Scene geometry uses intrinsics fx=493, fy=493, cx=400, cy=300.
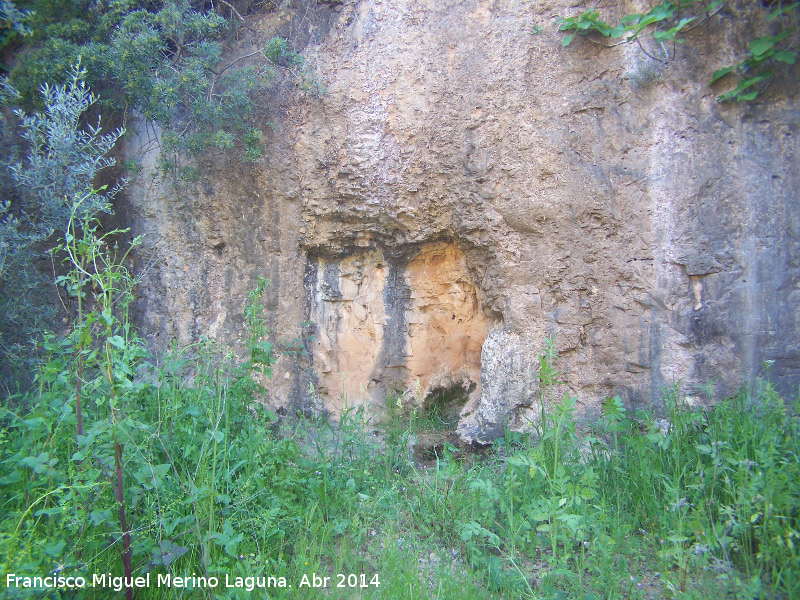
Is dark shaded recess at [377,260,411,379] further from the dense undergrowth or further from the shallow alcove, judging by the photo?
the dense undergrowth

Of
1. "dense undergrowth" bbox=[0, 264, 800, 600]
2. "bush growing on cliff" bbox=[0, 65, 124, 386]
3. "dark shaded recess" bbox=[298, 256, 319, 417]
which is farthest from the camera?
"dark shaded recess" bbox=[298, 256, 319, 417]

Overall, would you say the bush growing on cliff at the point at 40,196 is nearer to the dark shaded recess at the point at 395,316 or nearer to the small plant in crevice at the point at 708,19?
the dark shaded recess at the point at 395,316

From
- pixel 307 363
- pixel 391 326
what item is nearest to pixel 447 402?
pixel 391 326

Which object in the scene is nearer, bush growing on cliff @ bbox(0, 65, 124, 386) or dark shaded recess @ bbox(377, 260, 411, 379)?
bush growing on cliff @ bbox(0, 65, 124, 386)

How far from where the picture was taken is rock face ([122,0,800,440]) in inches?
126

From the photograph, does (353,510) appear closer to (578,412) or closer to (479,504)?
(479,504)

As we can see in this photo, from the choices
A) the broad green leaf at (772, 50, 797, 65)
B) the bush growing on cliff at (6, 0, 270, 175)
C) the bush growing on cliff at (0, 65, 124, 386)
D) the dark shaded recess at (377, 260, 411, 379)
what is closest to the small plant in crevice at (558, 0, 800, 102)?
the broad green leaf at (772, 50, 797, 65)

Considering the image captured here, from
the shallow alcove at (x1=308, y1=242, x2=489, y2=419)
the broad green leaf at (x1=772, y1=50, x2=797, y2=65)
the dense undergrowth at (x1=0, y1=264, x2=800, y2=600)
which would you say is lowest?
the dense undergrowth at (x1=0, y1=264, x2=800, y2=600)

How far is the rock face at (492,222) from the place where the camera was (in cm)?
320

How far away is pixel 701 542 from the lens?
88.2 inches

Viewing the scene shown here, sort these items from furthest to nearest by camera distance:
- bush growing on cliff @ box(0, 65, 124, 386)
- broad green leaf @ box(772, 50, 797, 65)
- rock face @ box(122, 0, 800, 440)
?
bush growing on cliff @ box(0, 65, 124, 386), rock face @ box(122, 0, 800, 440), broad green leaf @ box(772, 50, 797, 65)

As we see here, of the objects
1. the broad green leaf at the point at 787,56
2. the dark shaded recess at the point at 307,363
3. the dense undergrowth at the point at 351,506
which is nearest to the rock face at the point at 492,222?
the dark shaded recess at the point at 307,363

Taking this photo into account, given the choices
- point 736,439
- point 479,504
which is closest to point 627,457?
point 736,439

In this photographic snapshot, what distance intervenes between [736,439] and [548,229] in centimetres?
174
